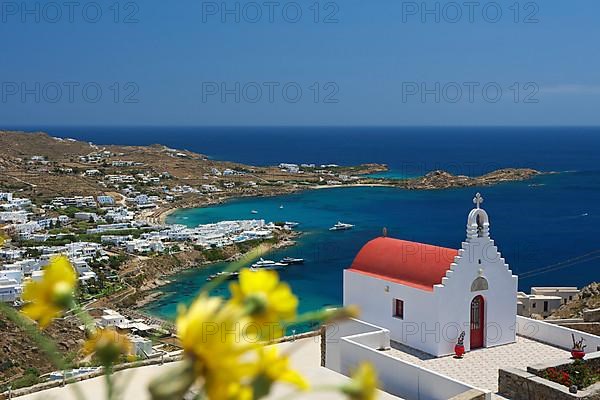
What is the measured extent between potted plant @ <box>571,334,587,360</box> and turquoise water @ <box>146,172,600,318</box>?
23.3 meters

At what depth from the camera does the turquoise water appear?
41656mm

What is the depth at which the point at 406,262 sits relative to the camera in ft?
42.1

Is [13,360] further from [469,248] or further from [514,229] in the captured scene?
[514,229]

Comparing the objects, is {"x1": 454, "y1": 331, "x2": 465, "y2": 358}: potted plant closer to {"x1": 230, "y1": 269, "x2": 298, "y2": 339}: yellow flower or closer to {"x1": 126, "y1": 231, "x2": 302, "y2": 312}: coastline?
{"x1": 230, "y1": 269, "x2": 298, "y2": 339}: yellow flower

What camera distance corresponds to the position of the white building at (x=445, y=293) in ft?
39.9

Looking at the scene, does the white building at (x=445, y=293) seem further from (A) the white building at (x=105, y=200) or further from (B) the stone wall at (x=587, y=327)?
(A) the white building at (x=105, y=200)

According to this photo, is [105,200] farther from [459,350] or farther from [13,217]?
[459,350]

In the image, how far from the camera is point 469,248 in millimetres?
12422

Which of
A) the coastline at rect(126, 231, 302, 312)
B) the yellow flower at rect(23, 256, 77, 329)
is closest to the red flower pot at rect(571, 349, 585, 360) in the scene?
the yellow flower at rect(23, 256, 77, 329)

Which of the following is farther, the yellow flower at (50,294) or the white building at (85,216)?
the white building at (85,216)

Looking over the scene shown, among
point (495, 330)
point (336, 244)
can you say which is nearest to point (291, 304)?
point (495, 330)

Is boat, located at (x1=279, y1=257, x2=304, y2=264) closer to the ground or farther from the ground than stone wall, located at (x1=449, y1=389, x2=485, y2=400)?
closer to the ground

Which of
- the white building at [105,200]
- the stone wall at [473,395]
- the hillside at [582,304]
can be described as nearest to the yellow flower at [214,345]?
the stone wall at [473,395]

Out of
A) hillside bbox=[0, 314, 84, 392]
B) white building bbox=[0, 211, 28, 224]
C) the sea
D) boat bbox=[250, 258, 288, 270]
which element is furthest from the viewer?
white building bbox=[0, 211, 28, 224]
